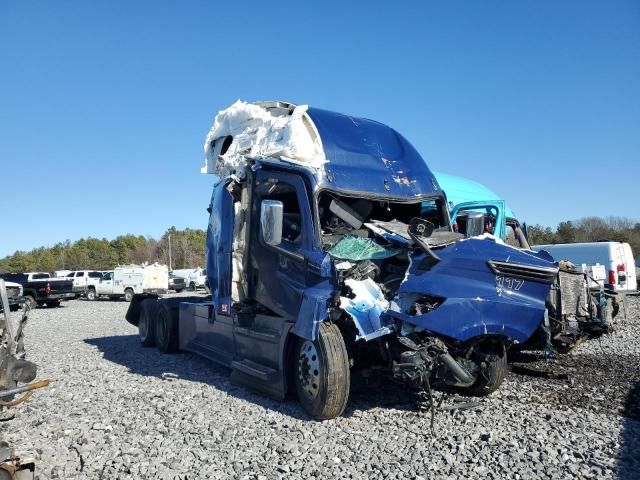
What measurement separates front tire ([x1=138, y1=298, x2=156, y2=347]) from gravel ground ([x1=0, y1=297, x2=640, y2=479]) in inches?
118

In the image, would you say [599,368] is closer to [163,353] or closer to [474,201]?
[474,201]

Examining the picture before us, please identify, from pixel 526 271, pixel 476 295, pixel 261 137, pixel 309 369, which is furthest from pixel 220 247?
pixel 526 271

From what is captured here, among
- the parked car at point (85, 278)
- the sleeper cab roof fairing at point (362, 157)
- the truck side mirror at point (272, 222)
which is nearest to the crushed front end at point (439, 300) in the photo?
the truck side mirror at point (272, 222)

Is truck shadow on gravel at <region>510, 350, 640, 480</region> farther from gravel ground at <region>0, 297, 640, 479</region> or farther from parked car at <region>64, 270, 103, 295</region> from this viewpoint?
parked car at <region>64, 270, 103, 295</region>

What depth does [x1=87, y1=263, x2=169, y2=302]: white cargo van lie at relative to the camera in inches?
1298

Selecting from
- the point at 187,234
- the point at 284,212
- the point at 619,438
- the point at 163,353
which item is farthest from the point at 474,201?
the point at 187,234

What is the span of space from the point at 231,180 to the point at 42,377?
4239mm

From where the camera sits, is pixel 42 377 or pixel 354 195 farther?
pixel 42 377

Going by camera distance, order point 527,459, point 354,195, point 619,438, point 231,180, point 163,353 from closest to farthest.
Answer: point 527,459 → point 619,438 → point 354,195 → point 231,180 → point 163,353

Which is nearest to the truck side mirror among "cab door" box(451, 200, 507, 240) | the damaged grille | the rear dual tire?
the damaged grille

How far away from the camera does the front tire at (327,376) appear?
532cm

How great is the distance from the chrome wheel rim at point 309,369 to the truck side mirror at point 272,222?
1.22 metres

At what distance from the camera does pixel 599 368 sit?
8.10 meters

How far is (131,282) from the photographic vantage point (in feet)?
110
